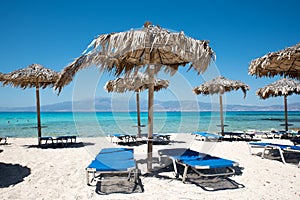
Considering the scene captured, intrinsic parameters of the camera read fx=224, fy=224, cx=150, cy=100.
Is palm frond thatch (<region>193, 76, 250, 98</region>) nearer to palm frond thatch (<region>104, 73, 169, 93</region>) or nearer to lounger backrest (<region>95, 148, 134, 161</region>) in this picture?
palm frond thatch (<region>104, 73, 169, 93</region>)

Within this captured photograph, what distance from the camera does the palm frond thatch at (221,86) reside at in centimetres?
859

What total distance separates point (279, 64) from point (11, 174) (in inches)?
227

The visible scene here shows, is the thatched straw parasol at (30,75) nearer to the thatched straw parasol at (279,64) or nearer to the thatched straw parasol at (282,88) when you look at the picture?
the thatched straw parasol at (279,64)

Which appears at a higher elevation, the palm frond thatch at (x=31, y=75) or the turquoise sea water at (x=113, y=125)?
the palm frond thatch at (x=31, y=75)

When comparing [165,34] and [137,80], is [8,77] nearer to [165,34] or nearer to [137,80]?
[137,80]

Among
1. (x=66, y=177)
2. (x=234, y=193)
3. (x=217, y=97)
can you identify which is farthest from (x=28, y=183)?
(x=217, y=97)

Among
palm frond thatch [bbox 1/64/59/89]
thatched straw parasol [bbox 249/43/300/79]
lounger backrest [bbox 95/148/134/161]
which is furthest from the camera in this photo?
palm frond thatch [bbox 1/64/59/89]

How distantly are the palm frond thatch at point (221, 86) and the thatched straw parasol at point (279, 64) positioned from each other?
2.96 m

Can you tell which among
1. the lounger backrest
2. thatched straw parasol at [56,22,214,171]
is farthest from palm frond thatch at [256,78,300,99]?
the lounger backrest

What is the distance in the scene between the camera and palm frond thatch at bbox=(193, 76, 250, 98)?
8.59m

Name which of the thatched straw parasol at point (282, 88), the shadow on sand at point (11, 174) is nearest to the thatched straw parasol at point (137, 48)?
the shadow on sand at point (11, 174)

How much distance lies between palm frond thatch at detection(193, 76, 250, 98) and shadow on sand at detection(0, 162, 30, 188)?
7.05m

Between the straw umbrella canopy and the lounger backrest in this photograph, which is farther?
the straw umbrella canopy

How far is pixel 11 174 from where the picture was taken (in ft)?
13.4
